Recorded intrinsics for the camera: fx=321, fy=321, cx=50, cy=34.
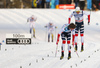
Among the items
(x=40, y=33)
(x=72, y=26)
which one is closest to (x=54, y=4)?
(x=40, y=33)

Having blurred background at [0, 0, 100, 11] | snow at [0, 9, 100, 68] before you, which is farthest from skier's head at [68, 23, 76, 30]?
blurred background at [0, 0, 100, 11]

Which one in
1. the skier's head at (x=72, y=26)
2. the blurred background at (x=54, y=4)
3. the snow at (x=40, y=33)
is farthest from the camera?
the blurred background at (x=54, y=4)

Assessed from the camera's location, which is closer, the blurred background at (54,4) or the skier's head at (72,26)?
the skier's head at (72,26)

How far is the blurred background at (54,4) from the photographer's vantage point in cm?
3488

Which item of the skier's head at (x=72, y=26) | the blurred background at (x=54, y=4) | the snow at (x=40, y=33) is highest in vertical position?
the blurred background at (x=54, y=4)

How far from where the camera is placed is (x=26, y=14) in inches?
1388

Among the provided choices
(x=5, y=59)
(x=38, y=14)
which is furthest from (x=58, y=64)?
(x=38, y=14)

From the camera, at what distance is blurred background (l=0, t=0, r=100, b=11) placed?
3488 centimetres

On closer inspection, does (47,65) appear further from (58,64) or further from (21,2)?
(21,2)

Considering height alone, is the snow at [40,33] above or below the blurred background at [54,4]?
below

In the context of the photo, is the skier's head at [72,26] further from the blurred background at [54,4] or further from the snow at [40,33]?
the blurred background at [54,4]

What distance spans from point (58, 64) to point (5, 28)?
20.1 m

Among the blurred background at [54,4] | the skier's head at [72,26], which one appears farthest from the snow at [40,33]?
the skier's head at [72,26]

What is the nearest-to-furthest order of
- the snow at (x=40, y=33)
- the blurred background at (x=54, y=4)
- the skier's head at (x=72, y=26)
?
the skier's head at (x=72, y=26) → the snow at (x=40, y=33) → the blurred background at (x=54, y=4)
